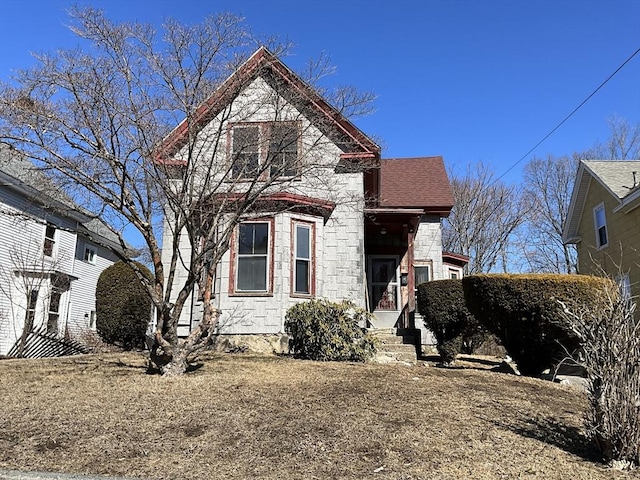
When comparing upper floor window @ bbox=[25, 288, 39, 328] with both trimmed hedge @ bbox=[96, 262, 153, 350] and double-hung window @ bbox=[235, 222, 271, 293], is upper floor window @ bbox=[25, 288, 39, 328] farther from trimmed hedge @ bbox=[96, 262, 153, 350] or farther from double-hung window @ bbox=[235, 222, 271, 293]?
double-hung window @ bbox=[235, 222, 271, 293]

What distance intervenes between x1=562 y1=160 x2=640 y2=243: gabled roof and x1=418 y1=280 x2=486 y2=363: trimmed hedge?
8.36 meters

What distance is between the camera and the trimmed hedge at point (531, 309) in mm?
7734

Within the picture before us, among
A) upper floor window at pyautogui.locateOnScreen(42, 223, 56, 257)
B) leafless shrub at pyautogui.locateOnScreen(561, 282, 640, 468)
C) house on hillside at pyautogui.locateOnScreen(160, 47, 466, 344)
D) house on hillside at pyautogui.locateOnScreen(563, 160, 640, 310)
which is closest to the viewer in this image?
leafless shrub at pyautogui.locateOnScreen(561, 282, 640, 468)

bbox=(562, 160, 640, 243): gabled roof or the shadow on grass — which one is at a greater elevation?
bbox=(562, 160, 640, 243): gabled roof

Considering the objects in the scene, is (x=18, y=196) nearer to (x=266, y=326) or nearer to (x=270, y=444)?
(x=266, y=326)

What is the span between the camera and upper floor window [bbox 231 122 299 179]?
27.4 ft

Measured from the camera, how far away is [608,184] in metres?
17.2

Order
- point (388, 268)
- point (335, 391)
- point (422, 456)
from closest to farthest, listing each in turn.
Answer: point (422, 456), point (335, 391), point (388, 268)

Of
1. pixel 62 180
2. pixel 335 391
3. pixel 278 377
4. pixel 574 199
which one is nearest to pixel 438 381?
pixel 335 391

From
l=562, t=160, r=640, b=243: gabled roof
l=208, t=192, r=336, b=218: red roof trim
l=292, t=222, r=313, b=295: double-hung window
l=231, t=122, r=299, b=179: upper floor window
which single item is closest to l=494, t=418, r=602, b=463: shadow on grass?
l=231, t=122, r=299, b=179: upper floor window

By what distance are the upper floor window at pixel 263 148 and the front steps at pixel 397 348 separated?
3.81m

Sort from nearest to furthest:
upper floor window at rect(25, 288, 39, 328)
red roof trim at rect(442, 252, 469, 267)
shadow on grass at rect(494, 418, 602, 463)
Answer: shadow on grass at rect(494, 418, 602, 463) < upper floor window at rect(25, 288, 39, 328) < red roof trim at rect(442, 252, 469, 267)

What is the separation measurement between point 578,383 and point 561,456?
4243 millimetres

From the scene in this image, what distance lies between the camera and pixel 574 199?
64.7 feet
